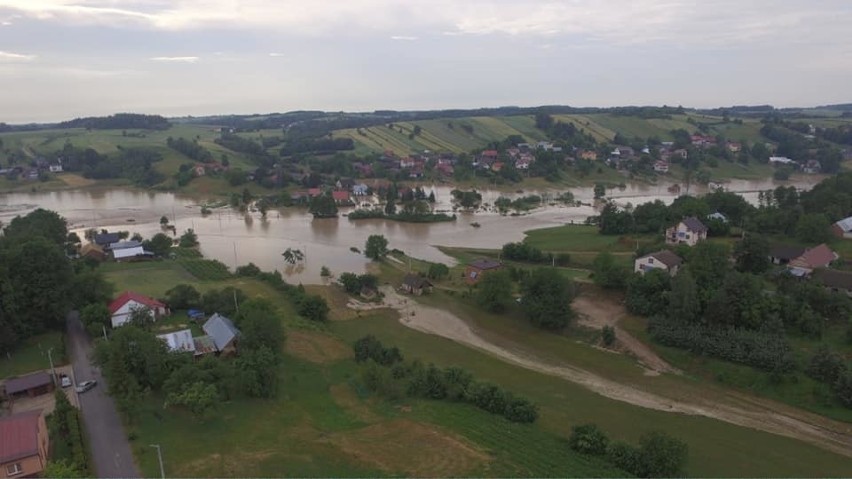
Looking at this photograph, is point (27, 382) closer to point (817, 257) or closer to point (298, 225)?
point (298, 225)

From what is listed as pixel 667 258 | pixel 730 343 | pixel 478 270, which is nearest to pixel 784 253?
pixel 667 258

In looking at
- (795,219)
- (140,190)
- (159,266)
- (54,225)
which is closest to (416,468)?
(159,266)

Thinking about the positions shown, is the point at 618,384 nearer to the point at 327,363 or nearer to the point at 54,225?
the point at 327,363

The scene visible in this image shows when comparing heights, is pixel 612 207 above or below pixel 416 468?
above

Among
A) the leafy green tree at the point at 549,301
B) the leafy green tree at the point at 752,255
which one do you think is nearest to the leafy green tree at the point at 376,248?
the leafy green tree at the point at 549,301

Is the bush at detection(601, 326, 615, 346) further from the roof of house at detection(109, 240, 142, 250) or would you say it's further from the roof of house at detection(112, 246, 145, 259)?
the roof of house at detection(109, 240, 142, 250)

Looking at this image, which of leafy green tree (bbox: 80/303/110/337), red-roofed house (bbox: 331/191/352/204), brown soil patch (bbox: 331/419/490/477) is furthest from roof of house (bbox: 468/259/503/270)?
red-roofed house (bbox: 331/191/352/204)

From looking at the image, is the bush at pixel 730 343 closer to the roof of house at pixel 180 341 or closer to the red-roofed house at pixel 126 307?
the roof of house at pixel 180 341
